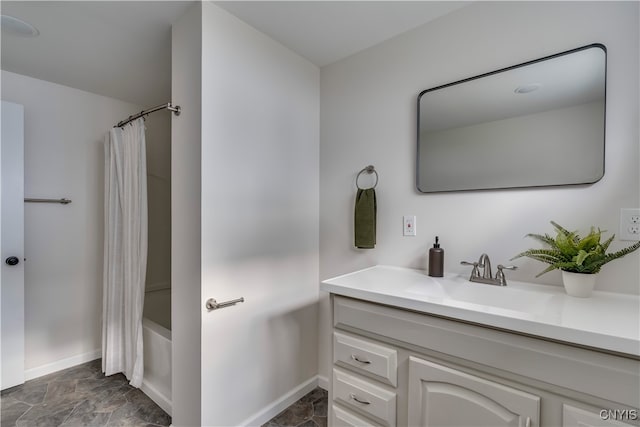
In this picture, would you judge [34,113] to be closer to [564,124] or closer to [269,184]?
[269,184]

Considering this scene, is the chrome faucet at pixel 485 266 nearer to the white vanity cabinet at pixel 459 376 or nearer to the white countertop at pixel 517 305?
the white countertop at pixel 517 305

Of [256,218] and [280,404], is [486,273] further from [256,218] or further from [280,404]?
[280,404]

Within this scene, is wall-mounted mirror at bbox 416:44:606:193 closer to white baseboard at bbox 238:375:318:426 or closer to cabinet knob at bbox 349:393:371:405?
cabinet knob at bbox 349:393:371:405

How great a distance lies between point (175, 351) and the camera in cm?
153

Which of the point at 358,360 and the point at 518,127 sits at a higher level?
the point at 518,127

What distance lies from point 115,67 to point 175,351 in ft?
6.50

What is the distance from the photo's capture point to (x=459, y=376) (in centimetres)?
96

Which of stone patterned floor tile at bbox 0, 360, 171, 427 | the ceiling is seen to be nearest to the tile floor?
stone patterned floor tile at bbox 0, 360, 171, 427

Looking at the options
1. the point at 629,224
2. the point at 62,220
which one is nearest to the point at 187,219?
the point at 62,220

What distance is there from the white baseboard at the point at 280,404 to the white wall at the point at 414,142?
0.14m

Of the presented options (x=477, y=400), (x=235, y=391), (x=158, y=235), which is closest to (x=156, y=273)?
(x=158, y=235)

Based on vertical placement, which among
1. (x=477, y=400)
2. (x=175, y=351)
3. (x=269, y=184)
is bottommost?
(x=175, y=351)

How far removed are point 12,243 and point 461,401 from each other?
114 inches

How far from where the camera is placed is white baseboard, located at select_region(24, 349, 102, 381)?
7.00 ft
